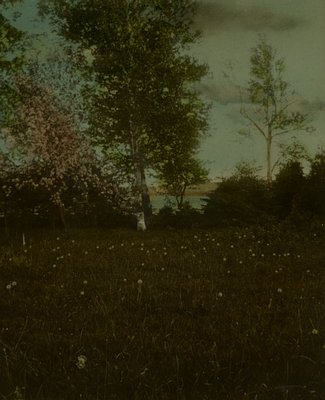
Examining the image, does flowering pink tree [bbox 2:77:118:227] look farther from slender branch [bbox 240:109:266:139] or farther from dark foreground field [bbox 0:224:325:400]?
slender branch [bbox 240:109:266:139]

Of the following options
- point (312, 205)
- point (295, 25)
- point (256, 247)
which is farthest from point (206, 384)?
point (312, 205)

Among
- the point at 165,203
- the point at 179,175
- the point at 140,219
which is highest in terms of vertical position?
the point at 179,175

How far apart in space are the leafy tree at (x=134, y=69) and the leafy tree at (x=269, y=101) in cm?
910

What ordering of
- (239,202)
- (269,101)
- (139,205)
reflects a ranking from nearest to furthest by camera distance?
(239,202), (139,205), (269,101)

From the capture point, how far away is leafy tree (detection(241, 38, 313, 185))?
108 ft

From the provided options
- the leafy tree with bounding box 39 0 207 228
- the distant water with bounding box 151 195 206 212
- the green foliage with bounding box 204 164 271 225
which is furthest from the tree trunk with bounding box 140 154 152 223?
the green foliage with bounding box 204 164 271 225

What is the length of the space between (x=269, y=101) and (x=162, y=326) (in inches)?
1179

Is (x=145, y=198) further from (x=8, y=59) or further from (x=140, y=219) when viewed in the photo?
(x=8, y=59)

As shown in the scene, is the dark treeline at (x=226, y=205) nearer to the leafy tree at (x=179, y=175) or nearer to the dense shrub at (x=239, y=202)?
the dense shrub at (x=239, y=202)

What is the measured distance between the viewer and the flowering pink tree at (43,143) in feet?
69.6

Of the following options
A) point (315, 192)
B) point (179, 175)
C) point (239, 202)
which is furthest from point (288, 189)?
point (179, 175)

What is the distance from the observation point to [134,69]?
936 inches

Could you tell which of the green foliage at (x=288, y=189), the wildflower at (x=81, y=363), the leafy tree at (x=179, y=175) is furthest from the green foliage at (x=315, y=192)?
the wildflower at (x=81, y=363)

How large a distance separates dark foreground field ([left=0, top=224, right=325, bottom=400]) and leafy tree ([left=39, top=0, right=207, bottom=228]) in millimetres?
12736
